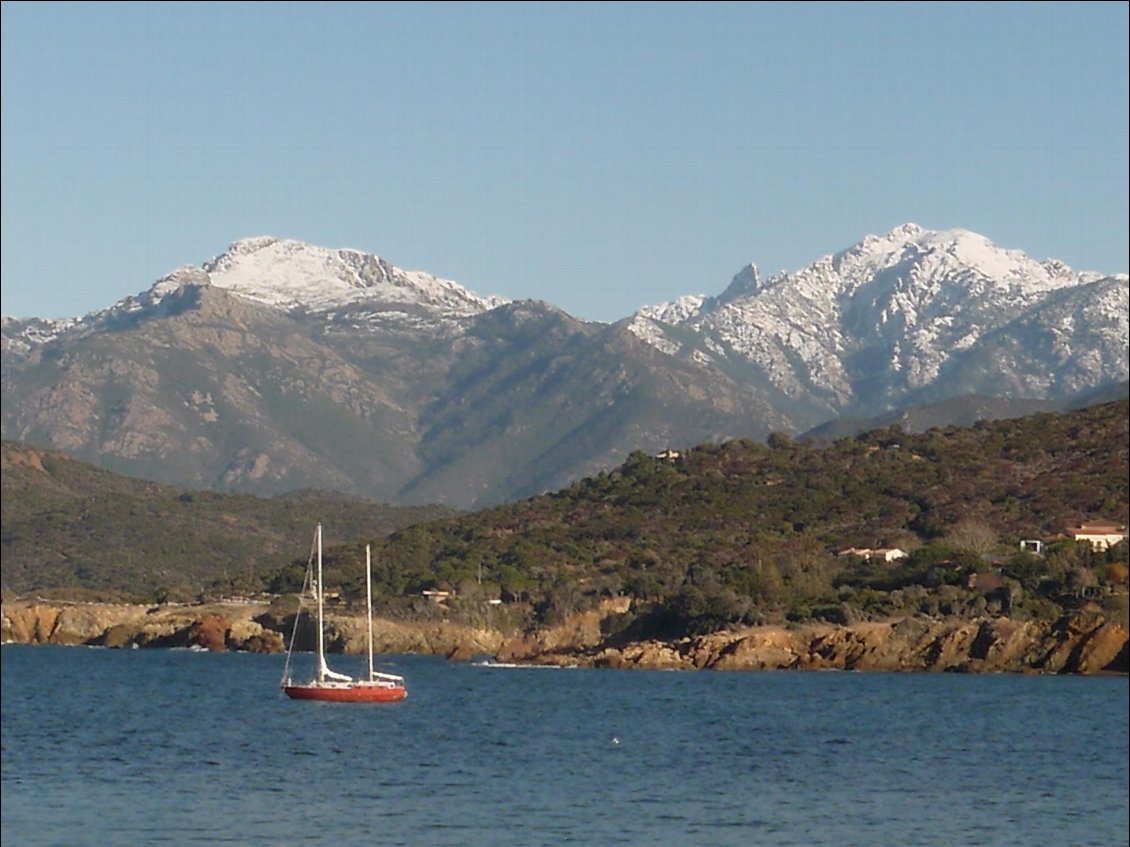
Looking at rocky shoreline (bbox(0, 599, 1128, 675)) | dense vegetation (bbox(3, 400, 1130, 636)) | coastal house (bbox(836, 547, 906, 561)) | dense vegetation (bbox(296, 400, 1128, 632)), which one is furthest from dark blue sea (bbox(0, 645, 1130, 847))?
coastal house (bbox(836, 547, 906, 561))

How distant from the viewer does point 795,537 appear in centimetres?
14900

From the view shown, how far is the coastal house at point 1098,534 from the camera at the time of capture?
430ft

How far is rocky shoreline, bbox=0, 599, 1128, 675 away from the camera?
11588 centimetres

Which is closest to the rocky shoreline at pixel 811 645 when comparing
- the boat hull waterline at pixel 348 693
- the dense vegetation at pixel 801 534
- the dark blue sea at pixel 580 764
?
the dense vegetation at pixel 801 534

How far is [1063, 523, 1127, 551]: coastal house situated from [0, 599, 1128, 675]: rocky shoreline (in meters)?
13.5

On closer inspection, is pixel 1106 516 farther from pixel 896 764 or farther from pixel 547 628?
pixel 896 764

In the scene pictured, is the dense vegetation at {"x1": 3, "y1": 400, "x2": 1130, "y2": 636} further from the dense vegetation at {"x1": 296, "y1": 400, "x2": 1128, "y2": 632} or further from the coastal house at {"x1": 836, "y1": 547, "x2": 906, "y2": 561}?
the coastal house at {"x1": 836, "y1": 547, "x2": 906, "y2": 561}

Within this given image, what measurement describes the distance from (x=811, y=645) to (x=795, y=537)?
26416 mm

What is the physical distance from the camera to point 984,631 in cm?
11969

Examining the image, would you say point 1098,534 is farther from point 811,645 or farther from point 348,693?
point 348,693

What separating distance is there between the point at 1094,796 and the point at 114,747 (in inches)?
1251

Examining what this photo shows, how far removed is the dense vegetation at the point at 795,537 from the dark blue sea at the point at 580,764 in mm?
19794

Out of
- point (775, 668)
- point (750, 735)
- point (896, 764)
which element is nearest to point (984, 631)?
point (775, 668)

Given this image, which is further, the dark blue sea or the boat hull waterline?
the boat hull waterline
